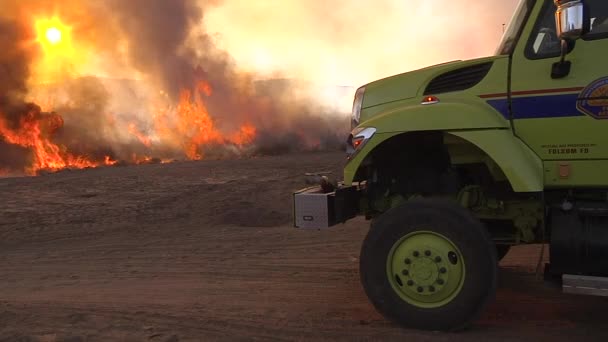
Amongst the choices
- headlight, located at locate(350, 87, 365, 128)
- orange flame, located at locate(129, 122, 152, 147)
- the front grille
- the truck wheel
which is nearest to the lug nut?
the truck wheel

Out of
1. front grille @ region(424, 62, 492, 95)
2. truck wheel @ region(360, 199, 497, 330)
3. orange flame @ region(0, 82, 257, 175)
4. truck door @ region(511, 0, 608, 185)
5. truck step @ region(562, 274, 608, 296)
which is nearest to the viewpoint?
truck step @ region(562, 274, 608, 296)

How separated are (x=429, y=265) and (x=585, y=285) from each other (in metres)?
1.15

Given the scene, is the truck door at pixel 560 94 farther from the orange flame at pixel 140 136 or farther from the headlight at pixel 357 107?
the orange flame at pixel 140 136

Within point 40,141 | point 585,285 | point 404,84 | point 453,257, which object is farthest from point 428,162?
point 40,141

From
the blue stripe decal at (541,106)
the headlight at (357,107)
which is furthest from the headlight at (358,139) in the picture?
the blue stripe decal at (541,106)

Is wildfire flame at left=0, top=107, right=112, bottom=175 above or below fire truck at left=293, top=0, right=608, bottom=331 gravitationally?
above

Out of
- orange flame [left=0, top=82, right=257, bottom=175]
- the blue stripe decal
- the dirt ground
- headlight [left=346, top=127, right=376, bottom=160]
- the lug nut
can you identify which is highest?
orange flame [left=0, top=82, right=257, bottom=175]

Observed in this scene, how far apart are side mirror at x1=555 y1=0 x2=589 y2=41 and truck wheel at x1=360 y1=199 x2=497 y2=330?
5.08ft

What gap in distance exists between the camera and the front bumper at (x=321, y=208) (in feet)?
15.5

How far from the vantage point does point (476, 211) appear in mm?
4723

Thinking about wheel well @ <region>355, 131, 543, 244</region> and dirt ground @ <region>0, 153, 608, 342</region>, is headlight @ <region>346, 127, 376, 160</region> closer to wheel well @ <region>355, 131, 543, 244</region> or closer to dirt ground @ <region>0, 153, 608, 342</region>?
wheel well @ <region>355, 131, 543, 244</region>

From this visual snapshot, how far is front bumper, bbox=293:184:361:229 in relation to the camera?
4.72 m

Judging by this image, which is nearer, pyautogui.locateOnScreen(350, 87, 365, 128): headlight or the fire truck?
the fire truck

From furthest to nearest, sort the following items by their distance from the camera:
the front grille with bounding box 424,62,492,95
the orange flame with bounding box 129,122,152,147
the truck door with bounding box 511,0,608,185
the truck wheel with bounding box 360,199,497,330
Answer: the orange flame with bounding box 129,122,152,147 → the front grille with bounding box 424,62,492,95 → the truck wheel with bounding box 360,199,497,330 → the truck door with bounding box 511,0,608,185
